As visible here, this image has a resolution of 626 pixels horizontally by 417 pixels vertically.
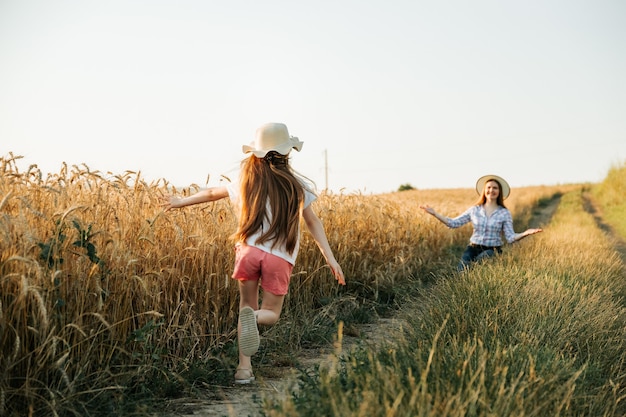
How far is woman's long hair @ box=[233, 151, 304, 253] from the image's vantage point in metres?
4.56

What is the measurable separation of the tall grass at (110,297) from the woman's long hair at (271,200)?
0.51 m

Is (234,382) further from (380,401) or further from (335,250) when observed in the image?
(335,250)

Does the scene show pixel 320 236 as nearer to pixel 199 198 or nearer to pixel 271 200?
pixel 271 200

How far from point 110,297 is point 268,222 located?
1.20m

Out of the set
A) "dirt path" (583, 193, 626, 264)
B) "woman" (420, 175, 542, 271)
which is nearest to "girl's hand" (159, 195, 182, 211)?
"woman" (420, 175, 542, 271)

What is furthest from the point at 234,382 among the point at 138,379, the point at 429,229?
the point at 429,229

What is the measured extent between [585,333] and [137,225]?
357 cm

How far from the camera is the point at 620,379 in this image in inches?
173

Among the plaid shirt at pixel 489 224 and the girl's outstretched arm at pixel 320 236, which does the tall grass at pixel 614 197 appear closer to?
the plaid shirt at pixel 489 224

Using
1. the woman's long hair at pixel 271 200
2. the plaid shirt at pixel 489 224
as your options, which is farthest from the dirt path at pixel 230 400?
the plaid shirt at pixel 489 224

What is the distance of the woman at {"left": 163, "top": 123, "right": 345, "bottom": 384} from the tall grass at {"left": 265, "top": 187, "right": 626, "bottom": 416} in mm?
681

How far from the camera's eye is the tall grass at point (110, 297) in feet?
11.9

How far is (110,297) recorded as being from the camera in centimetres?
423

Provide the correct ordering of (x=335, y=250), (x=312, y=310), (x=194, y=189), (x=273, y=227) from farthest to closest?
(x=335, y=250) < (x=312, y=310) < (x=194, y=189) < (x=273, y=227)
